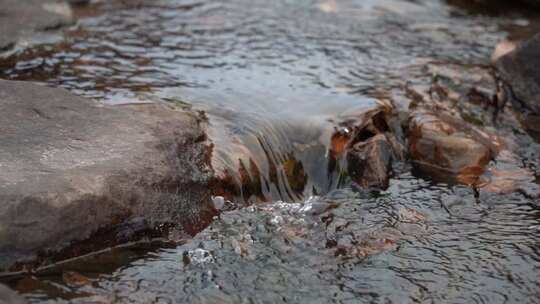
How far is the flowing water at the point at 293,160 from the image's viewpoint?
3.94 metres

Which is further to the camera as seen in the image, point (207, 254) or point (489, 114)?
point (489, 114)

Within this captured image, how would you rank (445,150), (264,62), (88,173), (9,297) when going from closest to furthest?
1. (9,297)
2. (88,173)
3. (445,150)
4. (264,62)

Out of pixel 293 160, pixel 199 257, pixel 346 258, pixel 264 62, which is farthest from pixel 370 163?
pixel 264 62

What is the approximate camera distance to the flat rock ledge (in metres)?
3.80

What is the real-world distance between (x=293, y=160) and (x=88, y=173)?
167 cm

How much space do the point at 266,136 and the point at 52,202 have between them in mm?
1879

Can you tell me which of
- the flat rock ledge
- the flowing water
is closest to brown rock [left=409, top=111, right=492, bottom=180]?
the flowing water

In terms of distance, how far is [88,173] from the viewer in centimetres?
410

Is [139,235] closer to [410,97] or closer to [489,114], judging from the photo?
[410,97]

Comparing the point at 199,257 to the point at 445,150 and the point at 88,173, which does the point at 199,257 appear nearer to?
the point at 88,173

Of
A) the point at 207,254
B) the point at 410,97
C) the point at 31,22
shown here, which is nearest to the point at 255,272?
the point at 207,254

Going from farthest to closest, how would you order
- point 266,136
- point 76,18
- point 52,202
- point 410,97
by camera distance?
point 76,18, point 410,97, point 266,136, point 52,202

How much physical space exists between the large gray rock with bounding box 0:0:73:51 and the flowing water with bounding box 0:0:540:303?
0.18 m

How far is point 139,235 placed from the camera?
4188mm
